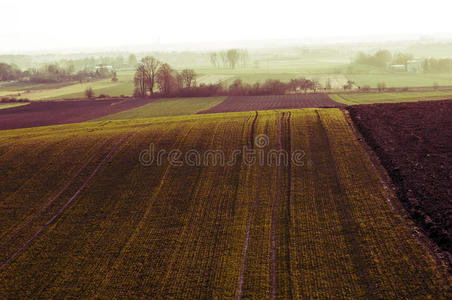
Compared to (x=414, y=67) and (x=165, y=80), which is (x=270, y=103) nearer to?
(x=165, y=80)

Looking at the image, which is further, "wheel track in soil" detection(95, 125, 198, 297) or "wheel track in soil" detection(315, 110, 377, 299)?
"wheel track in soil" detection(95, 125, 198, 297)

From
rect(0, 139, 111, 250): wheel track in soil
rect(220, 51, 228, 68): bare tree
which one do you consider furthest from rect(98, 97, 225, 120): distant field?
rect(220, 51, 228, 68): bare tree

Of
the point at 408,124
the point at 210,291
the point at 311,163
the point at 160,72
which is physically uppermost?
the point at 160,72

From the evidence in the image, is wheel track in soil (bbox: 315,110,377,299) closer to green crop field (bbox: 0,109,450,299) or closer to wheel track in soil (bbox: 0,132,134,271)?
green crop field (bbox: 0,109,450,299)

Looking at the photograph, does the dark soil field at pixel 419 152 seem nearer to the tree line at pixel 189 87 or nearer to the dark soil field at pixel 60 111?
the tree line at pixel 189 87

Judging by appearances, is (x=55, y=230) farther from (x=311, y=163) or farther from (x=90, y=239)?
(x=311, y=163)

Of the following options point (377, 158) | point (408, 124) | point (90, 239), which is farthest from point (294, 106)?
point (90, 239)
